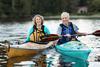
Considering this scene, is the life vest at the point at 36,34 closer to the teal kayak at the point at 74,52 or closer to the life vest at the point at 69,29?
the life vest at the point at 69,29

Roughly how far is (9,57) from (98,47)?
5.12 m

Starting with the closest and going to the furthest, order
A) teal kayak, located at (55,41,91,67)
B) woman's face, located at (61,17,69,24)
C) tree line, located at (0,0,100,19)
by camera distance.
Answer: teal kayak, located at (55,41,91,67)
woman's face, located at (61,17,69,24)
tree line, located at (0,0,100,19)

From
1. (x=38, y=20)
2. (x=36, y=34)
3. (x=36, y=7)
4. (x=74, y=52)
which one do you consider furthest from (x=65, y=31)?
(x=36, y=7)

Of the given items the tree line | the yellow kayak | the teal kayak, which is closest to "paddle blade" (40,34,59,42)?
the yellow kayak

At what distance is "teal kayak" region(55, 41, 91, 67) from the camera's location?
15.8 metres

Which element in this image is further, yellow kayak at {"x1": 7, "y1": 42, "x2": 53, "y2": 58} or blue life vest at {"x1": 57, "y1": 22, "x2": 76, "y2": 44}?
blue life vest at {"x1": 57, "y1": 22, "x2": 76, "y2": 44}

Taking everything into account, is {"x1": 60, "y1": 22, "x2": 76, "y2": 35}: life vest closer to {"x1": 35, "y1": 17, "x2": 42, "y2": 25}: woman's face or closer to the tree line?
{"x1": 35, "y1": 17, "x2": 42, "y2": 25}: woman's face

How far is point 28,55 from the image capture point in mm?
17703

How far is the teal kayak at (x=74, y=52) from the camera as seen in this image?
15.8 m

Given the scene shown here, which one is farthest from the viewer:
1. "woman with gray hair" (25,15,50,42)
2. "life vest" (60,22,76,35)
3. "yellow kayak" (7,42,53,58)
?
"woman with gray hair" (25,15,50,42)

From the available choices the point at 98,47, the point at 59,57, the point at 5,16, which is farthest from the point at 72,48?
the point at 5,16

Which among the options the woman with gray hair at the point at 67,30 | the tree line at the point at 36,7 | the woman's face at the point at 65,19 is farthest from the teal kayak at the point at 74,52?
the tree line at the point at 36,7

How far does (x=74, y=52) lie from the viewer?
1614 cm

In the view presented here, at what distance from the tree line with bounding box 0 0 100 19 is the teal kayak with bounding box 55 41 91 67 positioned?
5665 centimetres
